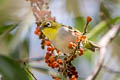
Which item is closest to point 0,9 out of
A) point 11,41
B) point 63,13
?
point 11,41

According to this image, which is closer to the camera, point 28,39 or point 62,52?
point 62,52

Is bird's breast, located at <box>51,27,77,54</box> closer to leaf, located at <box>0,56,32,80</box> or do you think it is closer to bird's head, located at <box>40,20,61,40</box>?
bird's head, located at <box>40,20,61,40</box>

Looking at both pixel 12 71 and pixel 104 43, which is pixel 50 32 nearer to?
pixel 12 71

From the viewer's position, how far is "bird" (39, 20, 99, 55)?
4.25ft

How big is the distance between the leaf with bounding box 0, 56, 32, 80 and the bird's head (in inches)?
7.8

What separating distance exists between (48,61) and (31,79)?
0.11 metres

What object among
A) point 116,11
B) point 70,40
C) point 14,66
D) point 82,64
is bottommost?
point 82,64

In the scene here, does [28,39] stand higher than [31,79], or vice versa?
[31,79]

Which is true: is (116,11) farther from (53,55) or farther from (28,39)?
(53,55)

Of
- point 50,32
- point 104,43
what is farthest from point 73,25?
point 50,32

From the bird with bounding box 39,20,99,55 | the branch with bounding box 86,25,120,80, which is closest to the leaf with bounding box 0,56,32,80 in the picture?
the bird with bounding box 39,20,99,55

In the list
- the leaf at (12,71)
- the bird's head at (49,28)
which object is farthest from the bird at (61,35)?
the leaf at (12,71)

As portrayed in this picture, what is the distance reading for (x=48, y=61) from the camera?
52.6 inches

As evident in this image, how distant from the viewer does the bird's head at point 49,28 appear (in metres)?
1.29
